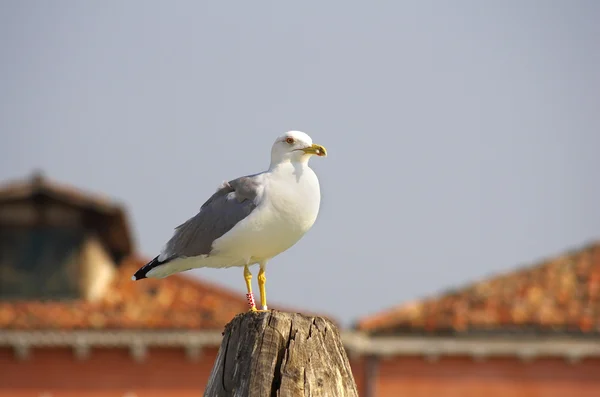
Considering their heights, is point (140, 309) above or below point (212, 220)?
above

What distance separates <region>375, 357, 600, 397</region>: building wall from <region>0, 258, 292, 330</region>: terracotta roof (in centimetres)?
403

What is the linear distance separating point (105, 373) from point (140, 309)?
1.43 m

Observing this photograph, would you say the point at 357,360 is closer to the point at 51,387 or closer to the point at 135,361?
the point at 135,361

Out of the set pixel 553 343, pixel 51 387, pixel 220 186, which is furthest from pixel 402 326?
pixel 220 186

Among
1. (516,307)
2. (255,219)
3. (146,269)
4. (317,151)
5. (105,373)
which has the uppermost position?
(516,307)

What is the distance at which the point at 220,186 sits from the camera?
21.7 feet

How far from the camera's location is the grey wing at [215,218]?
20.7ft

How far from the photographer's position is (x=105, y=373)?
2039 cm

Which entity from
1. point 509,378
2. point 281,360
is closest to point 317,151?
point 281,360

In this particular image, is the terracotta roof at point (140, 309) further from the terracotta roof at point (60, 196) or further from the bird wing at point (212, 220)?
the bird wing at point (212, 220)

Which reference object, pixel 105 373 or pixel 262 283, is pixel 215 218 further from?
pixel 105 373

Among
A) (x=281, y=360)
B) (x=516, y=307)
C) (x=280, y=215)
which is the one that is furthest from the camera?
(x=516, y=307)

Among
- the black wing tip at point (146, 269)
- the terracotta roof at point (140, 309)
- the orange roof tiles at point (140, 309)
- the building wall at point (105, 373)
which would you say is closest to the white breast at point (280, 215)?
the black wing tip at point (146, 269)

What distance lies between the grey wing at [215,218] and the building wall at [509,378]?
1470 centimetres
